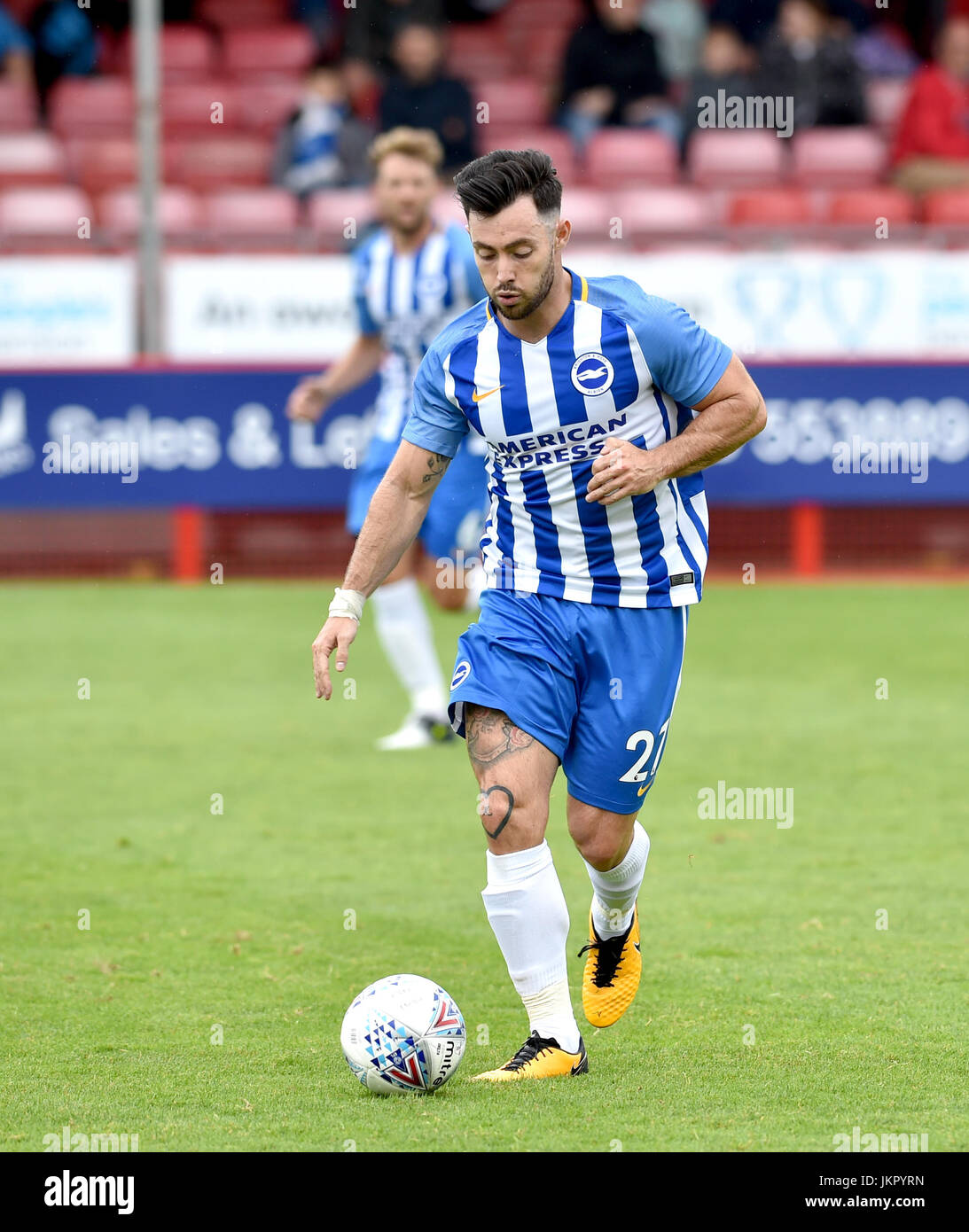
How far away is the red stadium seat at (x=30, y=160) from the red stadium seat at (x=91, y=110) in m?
0.38

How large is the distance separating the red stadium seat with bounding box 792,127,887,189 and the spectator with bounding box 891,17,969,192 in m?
0.24


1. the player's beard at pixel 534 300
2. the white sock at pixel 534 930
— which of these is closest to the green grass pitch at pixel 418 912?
the white sock at pixel 534 930

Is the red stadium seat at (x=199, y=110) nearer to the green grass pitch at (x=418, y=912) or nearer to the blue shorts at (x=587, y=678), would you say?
the green grass pitch at (x=418, y=912)

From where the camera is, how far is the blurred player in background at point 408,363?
8.49 metres

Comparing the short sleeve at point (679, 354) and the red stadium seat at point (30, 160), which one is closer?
the short sleeve at point (679, 354)

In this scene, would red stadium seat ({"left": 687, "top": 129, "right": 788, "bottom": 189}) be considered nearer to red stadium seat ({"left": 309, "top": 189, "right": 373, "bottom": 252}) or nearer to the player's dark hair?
red stadium seat ({"left": 309, "top": 189, "right": 373, "bottom": 252})

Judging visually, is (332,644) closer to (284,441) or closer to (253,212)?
(284,441)

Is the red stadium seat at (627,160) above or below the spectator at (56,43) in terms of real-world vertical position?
below

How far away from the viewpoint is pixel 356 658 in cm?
1138

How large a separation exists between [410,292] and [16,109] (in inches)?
368
